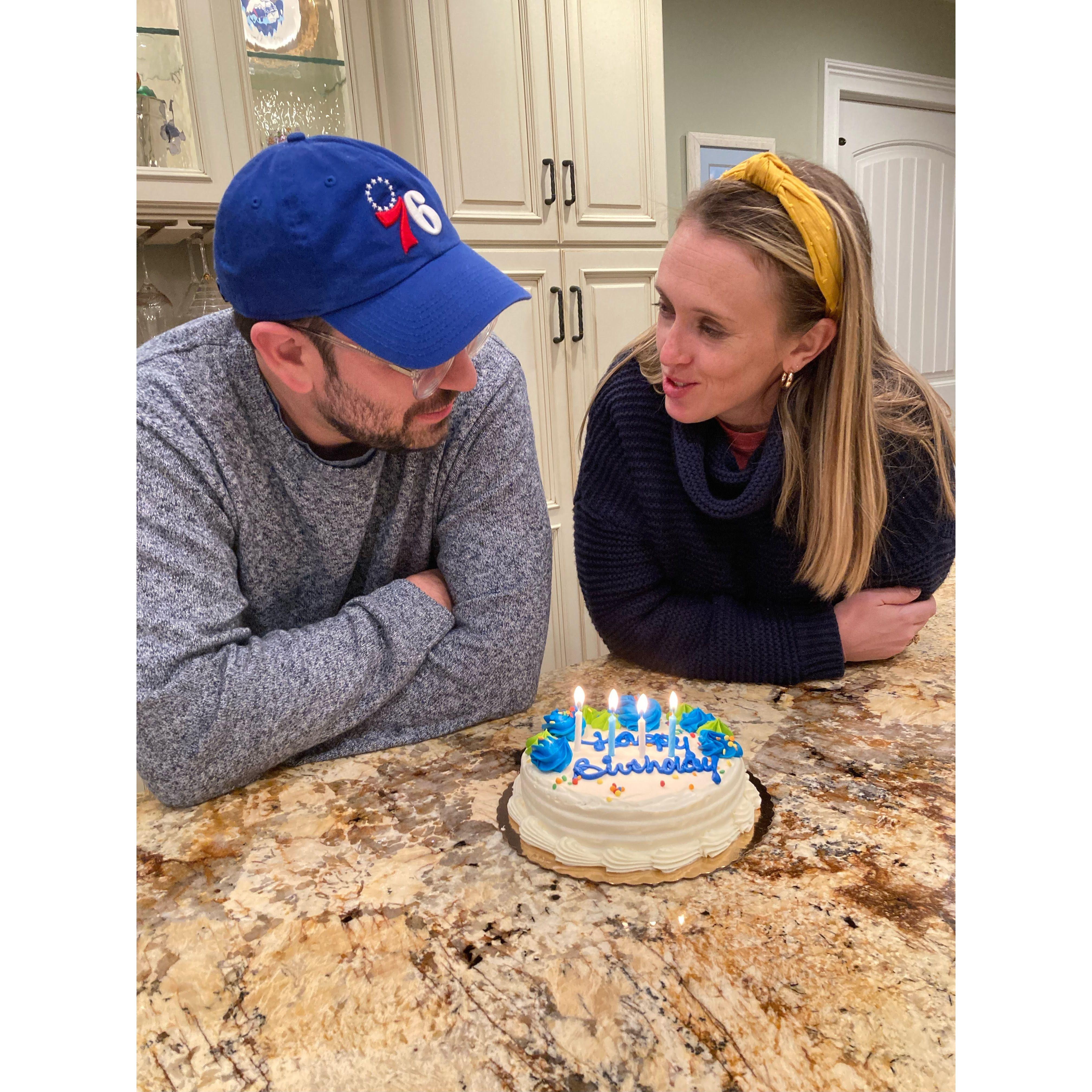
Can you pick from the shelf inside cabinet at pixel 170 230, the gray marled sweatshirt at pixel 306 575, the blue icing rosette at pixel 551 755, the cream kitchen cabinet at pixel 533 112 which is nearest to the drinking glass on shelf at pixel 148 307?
the shelf inside cabinet at pixel 170 230

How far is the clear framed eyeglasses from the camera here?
115 cm

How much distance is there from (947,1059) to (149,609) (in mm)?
972

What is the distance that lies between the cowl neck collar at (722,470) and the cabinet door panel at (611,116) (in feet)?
4.97

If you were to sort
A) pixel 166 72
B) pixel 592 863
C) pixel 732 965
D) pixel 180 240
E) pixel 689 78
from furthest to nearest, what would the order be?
1. pixel 689 78
2. pixel 180 240
3. pixel 166 72
4. pixel 592 863
5. pixel 732 965

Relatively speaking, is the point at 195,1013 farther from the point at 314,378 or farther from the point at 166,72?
the point at 166,72

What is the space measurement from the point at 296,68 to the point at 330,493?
162 cm

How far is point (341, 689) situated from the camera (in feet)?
3.84

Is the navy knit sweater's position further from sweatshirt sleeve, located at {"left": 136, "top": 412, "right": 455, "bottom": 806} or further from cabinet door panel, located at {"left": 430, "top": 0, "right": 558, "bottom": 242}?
cabinet door panel, located at {"left": 430, "top": 0, "right": 558, "bottom": 242}

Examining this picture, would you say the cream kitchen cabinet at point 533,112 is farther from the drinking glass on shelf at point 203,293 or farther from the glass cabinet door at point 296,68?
the drinking glass on shelf at point 203,293

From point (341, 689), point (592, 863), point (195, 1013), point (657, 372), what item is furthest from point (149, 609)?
point (657, 372)

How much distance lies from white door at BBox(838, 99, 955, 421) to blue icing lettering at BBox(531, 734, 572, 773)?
13.5 ft

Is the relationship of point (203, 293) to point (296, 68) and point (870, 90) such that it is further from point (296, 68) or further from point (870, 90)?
point (870, 90)

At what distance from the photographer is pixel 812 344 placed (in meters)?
1.37

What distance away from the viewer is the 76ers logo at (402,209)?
43.6 inches
